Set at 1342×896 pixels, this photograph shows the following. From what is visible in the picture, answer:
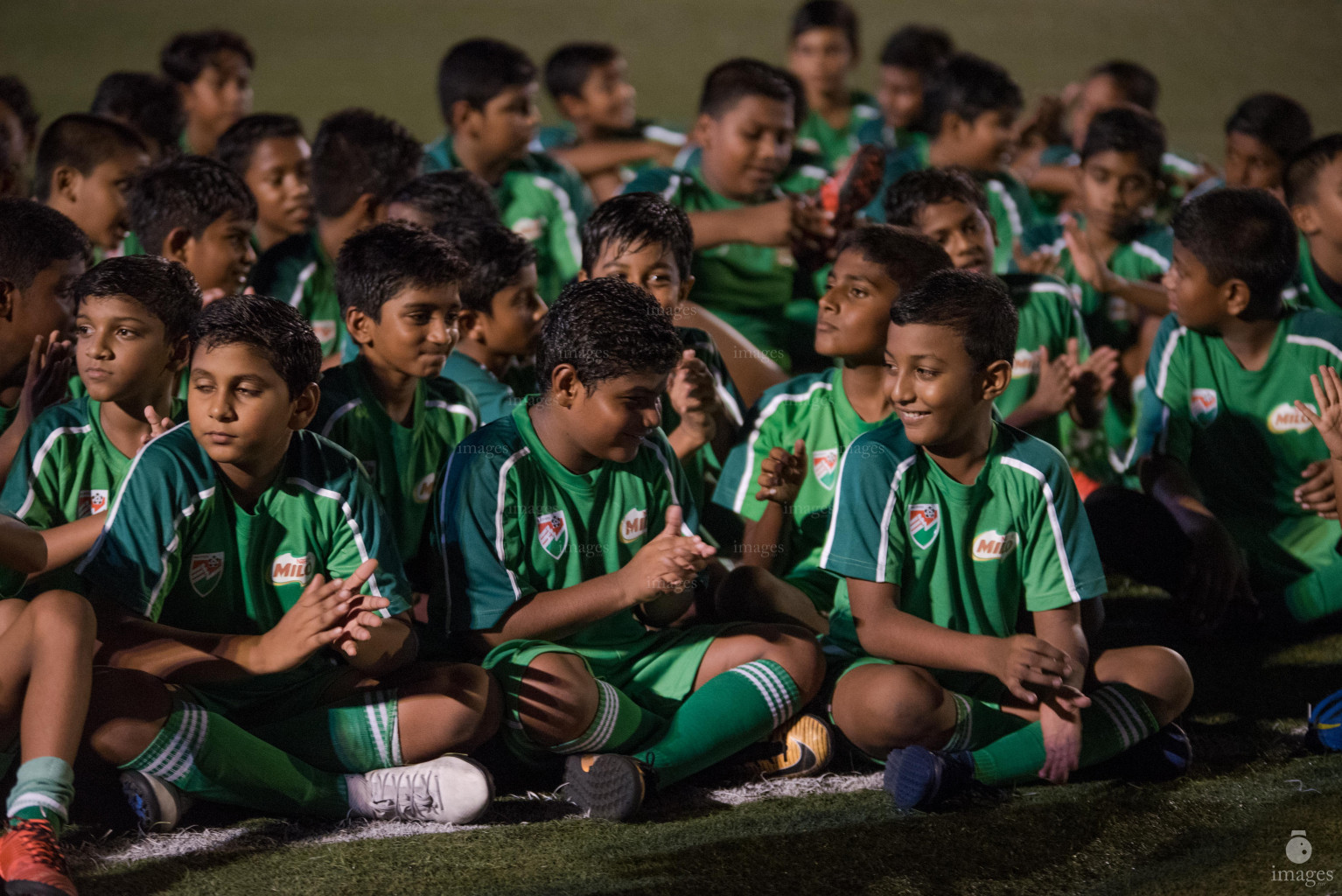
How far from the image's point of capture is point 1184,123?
9742mm

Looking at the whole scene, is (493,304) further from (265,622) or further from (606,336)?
(265,622)

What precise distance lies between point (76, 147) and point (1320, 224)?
3.37 meters

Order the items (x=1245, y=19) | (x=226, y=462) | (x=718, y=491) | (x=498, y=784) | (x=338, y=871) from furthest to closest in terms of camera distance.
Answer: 1. (x=1245, y=19)
2. (x=718, y=491)
3. (x=498, y=784)
4. (x=226, y=462)
5. (x=338, y=871)

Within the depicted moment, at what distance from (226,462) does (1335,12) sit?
11.9m

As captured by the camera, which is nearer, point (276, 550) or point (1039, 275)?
point (276, 550)

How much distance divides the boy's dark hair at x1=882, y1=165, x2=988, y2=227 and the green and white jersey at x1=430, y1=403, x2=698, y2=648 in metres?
1.29

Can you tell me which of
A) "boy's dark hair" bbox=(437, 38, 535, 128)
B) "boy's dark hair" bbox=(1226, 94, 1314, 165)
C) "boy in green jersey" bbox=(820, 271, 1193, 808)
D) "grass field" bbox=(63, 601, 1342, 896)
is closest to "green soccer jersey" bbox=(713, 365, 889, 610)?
"boy in green jersey" bbox=(820, 271, 1193, 808)

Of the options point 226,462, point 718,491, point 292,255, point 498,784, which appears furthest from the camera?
point 292,255

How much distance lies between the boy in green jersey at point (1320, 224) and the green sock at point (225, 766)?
9.32 feet

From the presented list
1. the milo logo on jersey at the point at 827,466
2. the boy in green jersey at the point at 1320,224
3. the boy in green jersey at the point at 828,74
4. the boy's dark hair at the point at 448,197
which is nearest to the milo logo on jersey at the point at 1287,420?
the boy in green jersey at the point at 1320,224

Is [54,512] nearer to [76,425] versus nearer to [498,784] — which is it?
[76,425]

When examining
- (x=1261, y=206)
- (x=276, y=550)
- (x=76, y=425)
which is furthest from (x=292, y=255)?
(x=1261, y=206)

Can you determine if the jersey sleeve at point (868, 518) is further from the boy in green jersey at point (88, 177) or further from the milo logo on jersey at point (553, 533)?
the boy in green jersey at point (88, 177)

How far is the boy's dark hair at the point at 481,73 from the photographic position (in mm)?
4645
